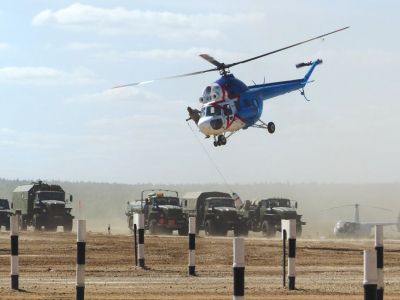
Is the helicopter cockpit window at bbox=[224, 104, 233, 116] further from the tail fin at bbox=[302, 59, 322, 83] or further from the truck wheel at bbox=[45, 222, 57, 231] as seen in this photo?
the truck wheel at bbox=[45, 222, 57, 231]

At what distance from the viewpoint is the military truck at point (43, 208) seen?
60.4m

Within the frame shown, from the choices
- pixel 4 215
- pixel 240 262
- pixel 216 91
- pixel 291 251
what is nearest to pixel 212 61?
pixel 216 91

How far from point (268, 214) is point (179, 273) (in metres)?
34.9

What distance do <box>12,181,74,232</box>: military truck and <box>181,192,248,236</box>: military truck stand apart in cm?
603

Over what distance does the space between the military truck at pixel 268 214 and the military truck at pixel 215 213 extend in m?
0.58

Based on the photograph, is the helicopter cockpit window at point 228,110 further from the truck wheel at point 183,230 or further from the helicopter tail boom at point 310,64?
the truck wheel at point 183,230

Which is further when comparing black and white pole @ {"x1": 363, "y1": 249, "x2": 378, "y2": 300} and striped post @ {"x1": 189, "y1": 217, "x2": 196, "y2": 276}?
striped post @ {"x1": 189, "y1": 217, "x2": 196, "y2": 276}

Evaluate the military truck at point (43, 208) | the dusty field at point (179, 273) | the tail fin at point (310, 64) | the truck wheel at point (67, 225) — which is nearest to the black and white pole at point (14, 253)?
the dusty field at point (179, 273)

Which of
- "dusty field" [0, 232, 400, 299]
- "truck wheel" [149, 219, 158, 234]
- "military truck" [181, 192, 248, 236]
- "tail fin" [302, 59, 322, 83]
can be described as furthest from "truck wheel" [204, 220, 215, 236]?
"dusty field" [0, 232, 400, 299]

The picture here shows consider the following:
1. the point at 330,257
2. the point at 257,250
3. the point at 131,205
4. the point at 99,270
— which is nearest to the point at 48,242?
the point at 257,250

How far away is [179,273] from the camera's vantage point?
23172 millimetres

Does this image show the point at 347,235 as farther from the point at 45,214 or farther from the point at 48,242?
the point at 48,242

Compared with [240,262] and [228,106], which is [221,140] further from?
[240,262]

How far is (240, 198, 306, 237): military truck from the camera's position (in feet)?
188
